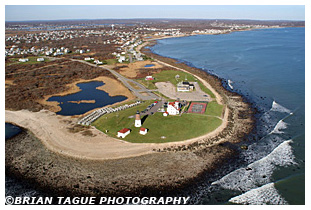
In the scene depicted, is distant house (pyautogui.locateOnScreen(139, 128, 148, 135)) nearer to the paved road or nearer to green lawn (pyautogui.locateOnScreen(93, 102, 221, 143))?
green lawn (pyautogui.locateOnScreen(93, 102, 221, 143))

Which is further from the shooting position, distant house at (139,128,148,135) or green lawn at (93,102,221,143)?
distant house at (139,128,148,135)

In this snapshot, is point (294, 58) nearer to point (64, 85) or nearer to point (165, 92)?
point (165, 92)

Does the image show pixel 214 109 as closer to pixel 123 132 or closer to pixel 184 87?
pixel 184 87

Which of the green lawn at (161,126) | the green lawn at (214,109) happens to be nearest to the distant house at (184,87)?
the green lawn at (214,109)

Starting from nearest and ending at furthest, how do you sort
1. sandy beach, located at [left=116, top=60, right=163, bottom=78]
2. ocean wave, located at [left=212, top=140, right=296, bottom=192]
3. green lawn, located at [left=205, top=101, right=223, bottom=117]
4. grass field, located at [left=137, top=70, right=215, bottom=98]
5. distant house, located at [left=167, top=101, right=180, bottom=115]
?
ocean wave, located at [left=212, top=140, right=296, bottom=192] < distant house, located at [left=167, top=101, right=180, bottom=115] < green lawn, located at [left=205, top=101, right=223, bottom=117] < grass field, located at [left=137, top=70, right=215, bottom=98] < sandy beach, located at [left=116, top=60, right=163, bottom=78]

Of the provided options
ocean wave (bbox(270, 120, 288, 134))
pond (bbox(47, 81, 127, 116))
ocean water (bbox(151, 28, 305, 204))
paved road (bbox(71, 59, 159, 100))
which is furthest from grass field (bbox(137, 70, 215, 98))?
ocean wave (bbox(270, 120, 288, 134))

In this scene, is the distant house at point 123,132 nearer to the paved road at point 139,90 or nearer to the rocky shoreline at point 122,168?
the rocky shoreline at point 122,168

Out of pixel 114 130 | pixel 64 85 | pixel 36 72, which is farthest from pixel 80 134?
pixel 36 72
